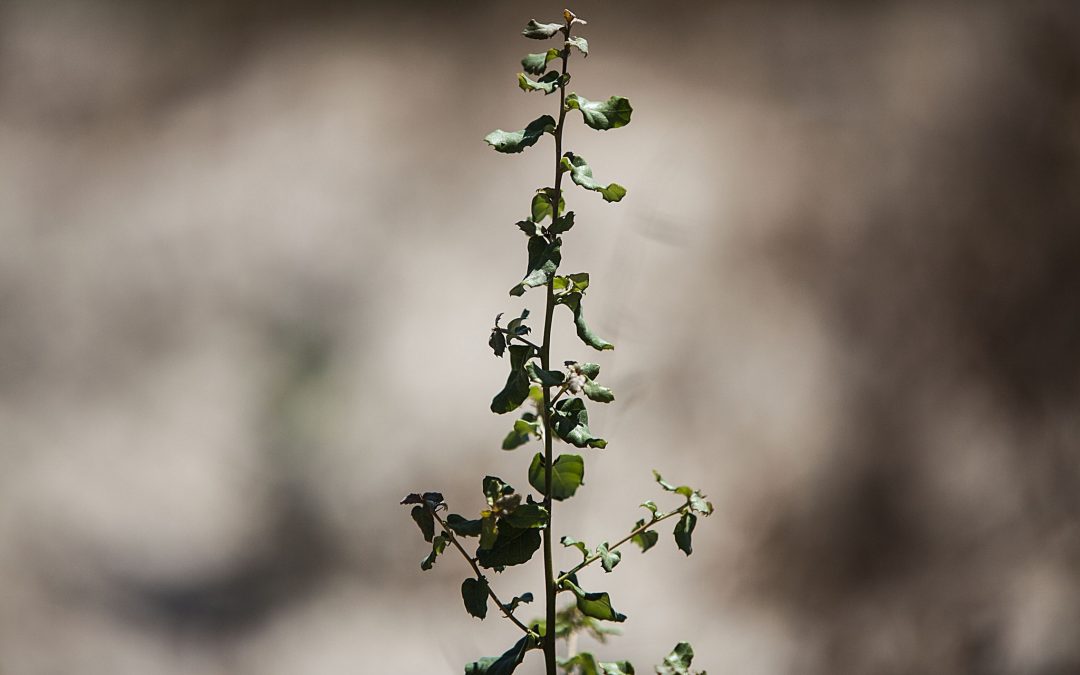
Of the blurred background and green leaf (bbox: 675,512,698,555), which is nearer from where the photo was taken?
green leaf (bbox: 675,512,698,555)

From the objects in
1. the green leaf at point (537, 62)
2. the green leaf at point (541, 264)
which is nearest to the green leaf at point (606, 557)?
the green leaf at point (541, 264)

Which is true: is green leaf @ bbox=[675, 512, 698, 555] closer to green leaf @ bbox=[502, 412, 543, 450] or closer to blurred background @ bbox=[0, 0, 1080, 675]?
green leaf @ bbox=[502, 412, 543, 450]

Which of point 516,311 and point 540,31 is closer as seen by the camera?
point 540,31

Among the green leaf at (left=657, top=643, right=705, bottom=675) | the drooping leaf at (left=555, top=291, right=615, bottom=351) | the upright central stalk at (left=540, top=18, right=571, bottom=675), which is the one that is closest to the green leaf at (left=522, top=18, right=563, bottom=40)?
the upright central stalk at (left=540, top=18, right=571, bottom=675)

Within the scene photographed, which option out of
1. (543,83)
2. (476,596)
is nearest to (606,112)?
(543,83)

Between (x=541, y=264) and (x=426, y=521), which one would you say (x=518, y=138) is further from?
(x=426, y=521)

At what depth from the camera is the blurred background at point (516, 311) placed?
1.01 metres

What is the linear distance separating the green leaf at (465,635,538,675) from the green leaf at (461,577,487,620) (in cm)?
3

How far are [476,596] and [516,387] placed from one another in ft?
0.39

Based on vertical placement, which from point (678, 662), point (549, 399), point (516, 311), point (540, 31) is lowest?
point (678, 662)

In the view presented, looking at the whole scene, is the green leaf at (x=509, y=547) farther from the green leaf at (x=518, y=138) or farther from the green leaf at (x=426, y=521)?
the green leaf at (x=518, y=138)

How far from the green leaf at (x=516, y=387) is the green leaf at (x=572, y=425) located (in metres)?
0.02

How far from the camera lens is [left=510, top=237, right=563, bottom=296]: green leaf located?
48 centimetres

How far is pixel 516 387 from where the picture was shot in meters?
0.49
